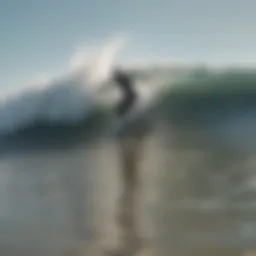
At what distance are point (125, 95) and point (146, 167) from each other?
175mm

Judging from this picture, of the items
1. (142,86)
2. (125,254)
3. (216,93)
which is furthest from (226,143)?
(125,254)

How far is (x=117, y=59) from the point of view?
1101 mm

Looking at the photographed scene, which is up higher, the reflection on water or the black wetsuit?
the black wetsuit

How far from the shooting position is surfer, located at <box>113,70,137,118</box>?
1104 millimetres

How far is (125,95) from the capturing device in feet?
3.65

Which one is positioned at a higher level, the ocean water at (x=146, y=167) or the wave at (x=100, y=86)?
the wave at (x=100, y=86)

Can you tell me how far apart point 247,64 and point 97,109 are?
1.19ft

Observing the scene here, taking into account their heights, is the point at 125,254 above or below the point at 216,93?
below

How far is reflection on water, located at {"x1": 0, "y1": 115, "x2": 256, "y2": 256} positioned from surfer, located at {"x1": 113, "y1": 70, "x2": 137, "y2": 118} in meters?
0.08

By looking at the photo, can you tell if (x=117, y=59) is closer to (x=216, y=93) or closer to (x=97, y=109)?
(x=97, y=109)

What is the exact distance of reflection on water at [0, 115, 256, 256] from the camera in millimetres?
1080

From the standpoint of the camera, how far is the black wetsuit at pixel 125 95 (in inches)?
43.4

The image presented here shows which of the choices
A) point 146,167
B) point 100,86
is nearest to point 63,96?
point 100,86

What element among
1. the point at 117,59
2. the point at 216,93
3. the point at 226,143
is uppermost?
the point at 117,59
